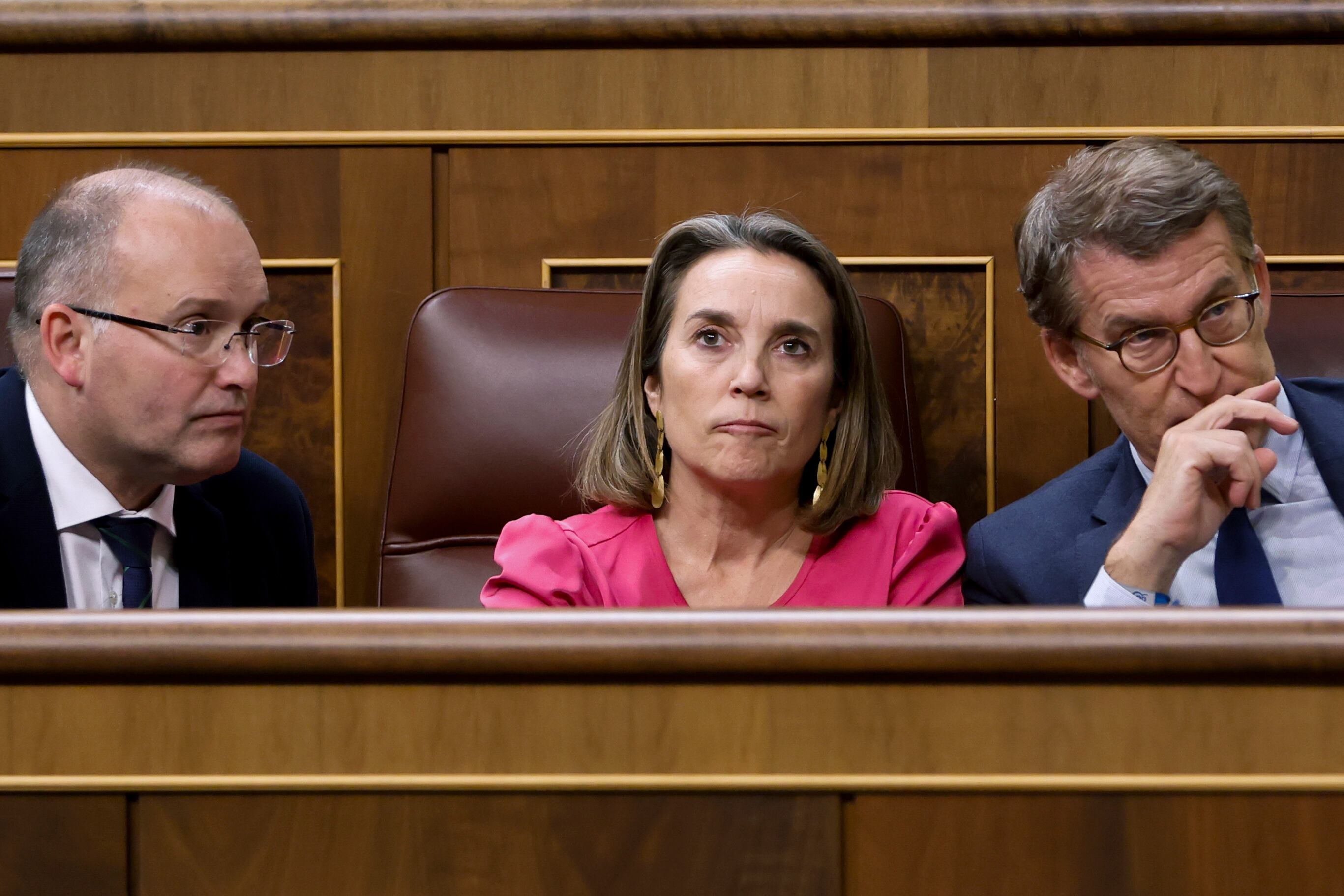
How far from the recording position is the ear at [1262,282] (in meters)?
0.96

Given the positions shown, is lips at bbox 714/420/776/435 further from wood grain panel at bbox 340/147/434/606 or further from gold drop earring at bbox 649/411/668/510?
wood grain panel at bbox 340/147/434/606

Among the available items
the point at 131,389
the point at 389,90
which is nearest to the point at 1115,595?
the point at 131,389

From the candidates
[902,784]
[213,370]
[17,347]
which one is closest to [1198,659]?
[902,784]

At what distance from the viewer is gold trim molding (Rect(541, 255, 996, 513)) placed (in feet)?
4.19

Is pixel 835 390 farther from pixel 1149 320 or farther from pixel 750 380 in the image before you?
pixel 1149 320

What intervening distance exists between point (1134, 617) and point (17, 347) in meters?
0.89

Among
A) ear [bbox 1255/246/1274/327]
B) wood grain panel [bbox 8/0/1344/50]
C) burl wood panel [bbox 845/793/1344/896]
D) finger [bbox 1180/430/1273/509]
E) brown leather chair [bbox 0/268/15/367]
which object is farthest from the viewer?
wood grain panel [bbox 8/0/1344/50]

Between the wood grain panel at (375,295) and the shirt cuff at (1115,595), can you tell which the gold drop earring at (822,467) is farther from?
the wood grain panel at (375,295)

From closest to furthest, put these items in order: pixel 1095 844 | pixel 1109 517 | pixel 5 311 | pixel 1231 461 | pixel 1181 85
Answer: pixel 1095 844 → pixel 1231 461 → pixel 1109 517 → pixel 5 311 → pixel 1181 85

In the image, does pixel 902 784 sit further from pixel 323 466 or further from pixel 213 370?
pixel 323 466

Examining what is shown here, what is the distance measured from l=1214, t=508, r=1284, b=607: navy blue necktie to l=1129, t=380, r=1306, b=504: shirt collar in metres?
0.04

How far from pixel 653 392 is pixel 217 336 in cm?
35

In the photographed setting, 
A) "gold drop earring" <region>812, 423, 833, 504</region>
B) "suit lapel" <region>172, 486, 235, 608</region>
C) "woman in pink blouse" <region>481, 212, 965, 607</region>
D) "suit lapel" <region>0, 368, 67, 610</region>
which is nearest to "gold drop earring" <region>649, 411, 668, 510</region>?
"woman in pink blouse" <region>481, 212, 965, 607</region>

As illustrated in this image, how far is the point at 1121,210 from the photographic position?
0.96 metres
